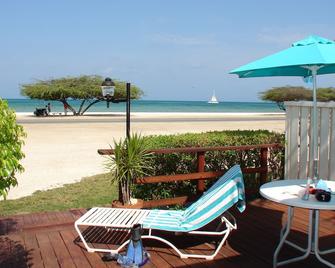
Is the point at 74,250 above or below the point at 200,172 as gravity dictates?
below

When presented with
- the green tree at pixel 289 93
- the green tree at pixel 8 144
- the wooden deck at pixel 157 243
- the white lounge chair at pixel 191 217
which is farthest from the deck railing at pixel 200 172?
the green tree at pixel 289 93

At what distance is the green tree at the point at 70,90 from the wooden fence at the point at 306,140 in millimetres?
38785

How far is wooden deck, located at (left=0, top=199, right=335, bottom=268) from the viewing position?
3.61 meters

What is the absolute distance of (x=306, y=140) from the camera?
580cm

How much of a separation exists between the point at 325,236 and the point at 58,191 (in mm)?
4682

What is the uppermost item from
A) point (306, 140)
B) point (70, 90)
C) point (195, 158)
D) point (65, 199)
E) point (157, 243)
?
point (70, 90)

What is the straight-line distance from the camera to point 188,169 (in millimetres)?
5777

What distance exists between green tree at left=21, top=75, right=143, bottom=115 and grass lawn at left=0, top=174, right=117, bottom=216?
36925mm

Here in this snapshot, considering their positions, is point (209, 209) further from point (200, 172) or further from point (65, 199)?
point (65, 199)

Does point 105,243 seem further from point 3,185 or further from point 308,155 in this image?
point 308,155

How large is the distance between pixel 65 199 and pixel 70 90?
3985 centimetres

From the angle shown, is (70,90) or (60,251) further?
(70,90)

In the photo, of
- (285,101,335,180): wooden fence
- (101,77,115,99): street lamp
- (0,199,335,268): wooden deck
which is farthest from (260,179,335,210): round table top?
(101,77,115,99): street lamp

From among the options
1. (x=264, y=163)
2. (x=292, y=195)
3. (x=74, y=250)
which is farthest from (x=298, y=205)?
(x=264, y=163)
